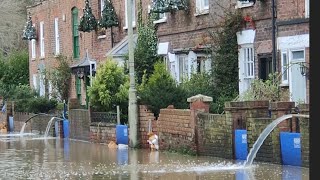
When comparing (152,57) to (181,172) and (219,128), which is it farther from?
(181,172)

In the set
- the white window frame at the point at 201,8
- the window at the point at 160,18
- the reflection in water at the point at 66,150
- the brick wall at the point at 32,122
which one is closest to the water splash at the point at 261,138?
the reflection in water at the point at 66,150

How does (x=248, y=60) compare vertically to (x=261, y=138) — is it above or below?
above

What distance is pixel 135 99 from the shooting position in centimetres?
2197

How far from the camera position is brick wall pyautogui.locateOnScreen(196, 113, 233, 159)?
17.0m

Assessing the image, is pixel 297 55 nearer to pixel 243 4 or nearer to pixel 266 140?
pixel 243 4

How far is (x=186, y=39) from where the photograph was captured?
27.8m

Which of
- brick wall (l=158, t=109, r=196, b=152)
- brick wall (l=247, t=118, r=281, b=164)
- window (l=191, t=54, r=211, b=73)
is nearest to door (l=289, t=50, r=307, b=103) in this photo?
brick wall (l=158, t=109, r=196, b=152)

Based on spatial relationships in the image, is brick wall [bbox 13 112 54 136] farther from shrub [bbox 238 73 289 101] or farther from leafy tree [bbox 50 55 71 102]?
shrub [bbox 238 73 289 101]

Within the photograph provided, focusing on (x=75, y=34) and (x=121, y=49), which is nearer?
(x=121, y=49)

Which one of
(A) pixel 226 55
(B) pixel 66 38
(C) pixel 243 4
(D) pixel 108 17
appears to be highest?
(D) pixel 108 17

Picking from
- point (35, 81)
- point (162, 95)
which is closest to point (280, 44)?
point (162, 95)

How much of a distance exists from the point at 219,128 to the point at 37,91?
86.3 ft

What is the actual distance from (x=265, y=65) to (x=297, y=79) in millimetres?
2359

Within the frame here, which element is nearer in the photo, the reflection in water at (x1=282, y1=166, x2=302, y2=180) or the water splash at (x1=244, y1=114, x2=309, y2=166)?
the reflection in water at (x1=282, y1=166, x2=302, y2=180)
